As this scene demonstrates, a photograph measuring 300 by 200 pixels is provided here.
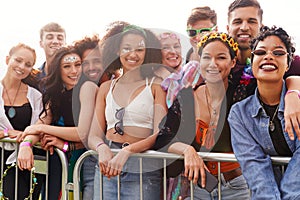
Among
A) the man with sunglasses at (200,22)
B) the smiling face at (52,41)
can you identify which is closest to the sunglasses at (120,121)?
the man with sunglasses at (200,22)

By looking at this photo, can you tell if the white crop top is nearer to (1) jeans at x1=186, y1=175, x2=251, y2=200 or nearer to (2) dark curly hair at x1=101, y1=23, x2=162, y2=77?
(2) dark curly hair at x1=101, y1=23, x2=162, y2=77

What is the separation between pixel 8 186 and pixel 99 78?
1271mm

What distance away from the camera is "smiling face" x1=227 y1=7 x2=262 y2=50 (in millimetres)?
3357

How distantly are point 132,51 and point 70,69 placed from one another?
2.34 feet

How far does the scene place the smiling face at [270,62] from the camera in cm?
280

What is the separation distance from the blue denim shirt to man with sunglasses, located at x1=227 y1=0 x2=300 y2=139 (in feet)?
0.69

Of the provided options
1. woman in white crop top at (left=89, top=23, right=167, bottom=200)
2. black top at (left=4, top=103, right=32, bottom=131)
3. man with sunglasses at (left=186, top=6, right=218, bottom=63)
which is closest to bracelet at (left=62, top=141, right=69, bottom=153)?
woman in white crop top at (left=89, top=23, right=167, bottom=200)

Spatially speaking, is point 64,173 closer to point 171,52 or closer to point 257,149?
point 171,52

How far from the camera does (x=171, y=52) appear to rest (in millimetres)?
3564

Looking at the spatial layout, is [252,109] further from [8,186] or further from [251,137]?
[8,186]

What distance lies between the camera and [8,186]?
414 centimetres

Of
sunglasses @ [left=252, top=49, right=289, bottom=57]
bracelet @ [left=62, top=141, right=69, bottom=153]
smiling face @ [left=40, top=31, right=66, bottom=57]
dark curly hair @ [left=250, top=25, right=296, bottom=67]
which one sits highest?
smiling face @ [left=40, top=31, right=66, bottom=57]

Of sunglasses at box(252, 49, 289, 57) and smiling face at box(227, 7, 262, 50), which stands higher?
smiling face at box(227, 7, 262, 50)

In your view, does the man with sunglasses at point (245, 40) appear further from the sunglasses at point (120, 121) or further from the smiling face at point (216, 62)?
the sunglasses at point (120, 121)
